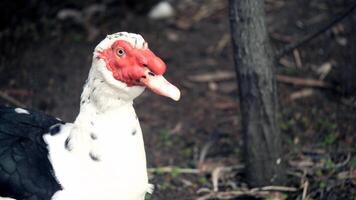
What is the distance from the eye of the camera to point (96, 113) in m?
2.82

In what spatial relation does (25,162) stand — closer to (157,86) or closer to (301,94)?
(157,86)

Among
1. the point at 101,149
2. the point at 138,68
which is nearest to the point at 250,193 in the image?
the point at 101,149

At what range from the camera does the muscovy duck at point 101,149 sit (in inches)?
107

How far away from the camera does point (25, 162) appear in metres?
2.88

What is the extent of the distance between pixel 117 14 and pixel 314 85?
6.42 feet

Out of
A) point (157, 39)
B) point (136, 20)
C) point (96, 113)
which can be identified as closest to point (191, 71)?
point (157, 39)

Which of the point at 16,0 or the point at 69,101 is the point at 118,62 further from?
the point at 16,0

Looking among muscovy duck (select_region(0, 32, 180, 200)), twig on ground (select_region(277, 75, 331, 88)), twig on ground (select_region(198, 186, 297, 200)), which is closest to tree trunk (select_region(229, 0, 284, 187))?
twig on ground (select_region(198, 186, 297, 200))

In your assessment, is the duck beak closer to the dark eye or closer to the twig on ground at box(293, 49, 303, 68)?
the dark eye

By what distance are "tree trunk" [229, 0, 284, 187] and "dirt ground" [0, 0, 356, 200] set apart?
17cm

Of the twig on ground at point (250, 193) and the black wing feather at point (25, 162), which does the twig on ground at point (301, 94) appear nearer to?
the twig on ground at point (250, 193)

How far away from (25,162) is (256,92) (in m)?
1.38

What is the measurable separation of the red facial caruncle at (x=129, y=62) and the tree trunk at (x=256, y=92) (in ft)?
3.11

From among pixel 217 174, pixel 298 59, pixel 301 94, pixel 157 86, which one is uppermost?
pixel 298 59
